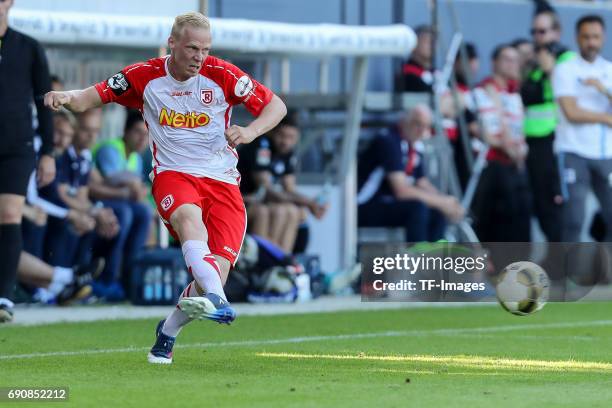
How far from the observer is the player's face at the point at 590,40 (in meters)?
14.9

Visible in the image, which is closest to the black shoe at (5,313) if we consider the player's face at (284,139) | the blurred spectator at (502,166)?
the player's face at (284,139)

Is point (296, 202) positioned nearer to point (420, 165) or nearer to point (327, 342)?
point (420, 165)

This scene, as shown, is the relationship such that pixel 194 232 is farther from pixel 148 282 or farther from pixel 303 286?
pixel 303 286

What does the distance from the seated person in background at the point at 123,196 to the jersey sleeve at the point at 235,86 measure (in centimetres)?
563

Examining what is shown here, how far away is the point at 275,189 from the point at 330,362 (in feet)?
21.2

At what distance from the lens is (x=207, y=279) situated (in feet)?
25.7

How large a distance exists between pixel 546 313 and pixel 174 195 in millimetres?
5376

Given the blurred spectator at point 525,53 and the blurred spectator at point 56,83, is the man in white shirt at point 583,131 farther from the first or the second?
the blurred spectator at point 56,83

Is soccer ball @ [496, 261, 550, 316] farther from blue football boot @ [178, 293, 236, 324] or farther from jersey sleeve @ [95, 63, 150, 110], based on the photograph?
blue football boot @ [178, 293, 236, 324]

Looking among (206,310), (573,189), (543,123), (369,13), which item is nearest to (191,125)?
(206,310)

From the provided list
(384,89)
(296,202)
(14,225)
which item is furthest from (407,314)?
(384,89)

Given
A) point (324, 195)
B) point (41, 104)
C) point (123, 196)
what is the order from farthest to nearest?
1. point (324, 195)
2. point (123, 196)
3. point (41, 104)

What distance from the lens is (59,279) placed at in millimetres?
13055

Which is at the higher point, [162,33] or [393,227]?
[162,33]
